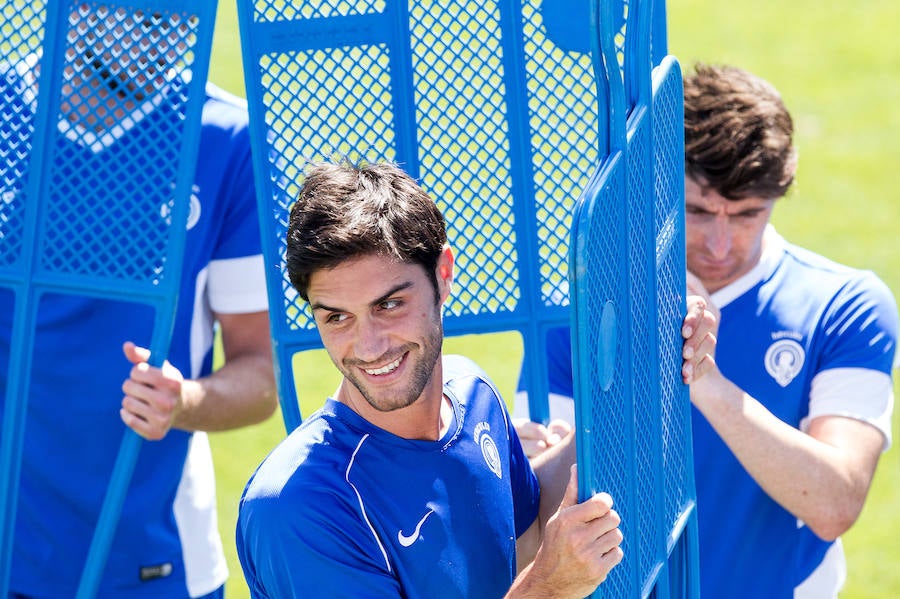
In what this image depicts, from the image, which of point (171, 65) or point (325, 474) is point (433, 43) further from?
point (325, 474)

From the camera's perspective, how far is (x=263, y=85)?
3104mm

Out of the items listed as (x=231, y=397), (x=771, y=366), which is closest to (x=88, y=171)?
(x=231, y=397)

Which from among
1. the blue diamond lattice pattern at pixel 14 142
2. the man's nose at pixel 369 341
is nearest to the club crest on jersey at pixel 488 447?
the man's nose at pixel 369 341

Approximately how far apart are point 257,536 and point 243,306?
1.30m

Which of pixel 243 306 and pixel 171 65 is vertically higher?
pixel 171 65

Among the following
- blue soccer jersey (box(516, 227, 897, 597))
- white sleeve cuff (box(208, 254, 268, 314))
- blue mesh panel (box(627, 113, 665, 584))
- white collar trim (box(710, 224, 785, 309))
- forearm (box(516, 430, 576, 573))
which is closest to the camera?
blue mesh panel (box(627, 113, 665, 584))

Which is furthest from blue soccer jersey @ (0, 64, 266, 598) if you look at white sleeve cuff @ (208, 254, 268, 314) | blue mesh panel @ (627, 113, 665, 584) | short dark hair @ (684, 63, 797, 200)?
blue mesh panel @ (627, 113, 665, 584)

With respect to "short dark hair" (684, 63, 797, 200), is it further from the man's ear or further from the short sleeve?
the short sleeve

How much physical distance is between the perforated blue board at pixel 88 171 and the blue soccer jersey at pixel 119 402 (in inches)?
13.4

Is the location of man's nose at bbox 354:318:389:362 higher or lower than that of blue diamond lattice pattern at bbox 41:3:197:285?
lower

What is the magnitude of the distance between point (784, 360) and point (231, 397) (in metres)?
1.41

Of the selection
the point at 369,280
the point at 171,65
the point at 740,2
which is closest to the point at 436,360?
the point at 369,280

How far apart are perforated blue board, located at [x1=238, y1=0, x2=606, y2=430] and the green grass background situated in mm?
2907

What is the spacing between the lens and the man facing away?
339cm
